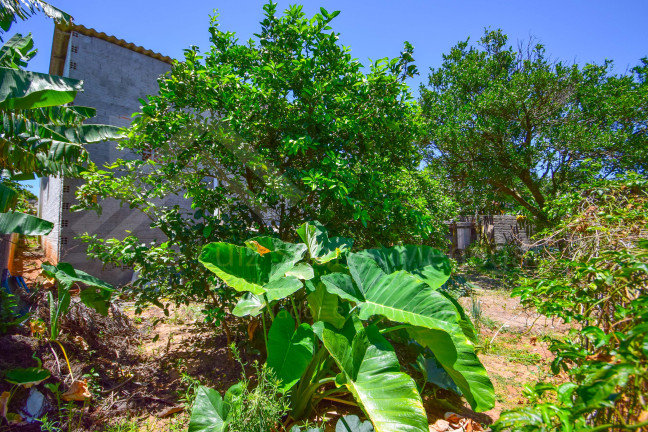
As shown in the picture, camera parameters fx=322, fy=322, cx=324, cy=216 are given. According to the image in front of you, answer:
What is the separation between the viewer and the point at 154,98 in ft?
10.3

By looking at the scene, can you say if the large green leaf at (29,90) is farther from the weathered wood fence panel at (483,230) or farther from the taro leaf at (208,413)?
the weathered wood fence panel at (483,230)

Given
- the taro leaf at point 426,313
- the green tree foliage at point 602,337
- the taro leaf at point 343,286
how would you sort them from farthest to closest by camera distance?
the taro leaf at point 343,286
the taro leaf at point 426,313
the green tree foliage at point 602,337

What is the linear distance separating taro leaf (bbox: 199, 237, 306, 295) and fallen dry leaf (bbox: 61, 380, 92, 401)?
1.45m

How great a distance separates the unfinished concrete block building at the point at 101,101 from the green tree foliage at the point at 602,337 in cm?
676

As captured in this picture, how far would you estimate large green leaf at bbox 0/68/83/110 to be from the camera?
2605 millimetres

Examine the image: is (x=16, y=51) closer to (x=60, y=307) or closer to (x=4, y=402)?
(x=60, y=307)

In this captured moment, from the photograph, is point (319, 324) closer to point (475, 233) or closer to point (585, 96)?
point (585, 96)

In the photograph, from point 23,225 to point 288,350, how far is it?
2.55 m

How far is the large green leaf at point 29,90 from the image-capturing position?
2.61 m

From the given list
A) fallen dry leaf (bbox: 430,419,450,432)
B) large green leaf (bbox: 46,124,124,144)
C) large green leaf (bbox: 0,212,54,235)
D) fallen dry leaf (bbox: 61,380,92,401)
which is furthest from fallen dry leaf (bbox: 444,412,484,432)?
large green leaf (bbox: 46,124,124,144)

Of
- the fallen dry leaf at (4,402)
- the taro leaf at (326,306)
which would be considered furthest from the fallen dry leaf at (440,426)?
the fallen dry leaf at (4,402)

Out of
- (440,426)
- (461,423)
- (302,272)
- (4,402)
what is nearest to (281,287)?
(302,272)

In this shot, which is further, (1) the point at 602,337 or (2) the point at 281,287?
(2) the point at 281,287

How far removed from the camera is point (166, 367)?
321 centimetres
